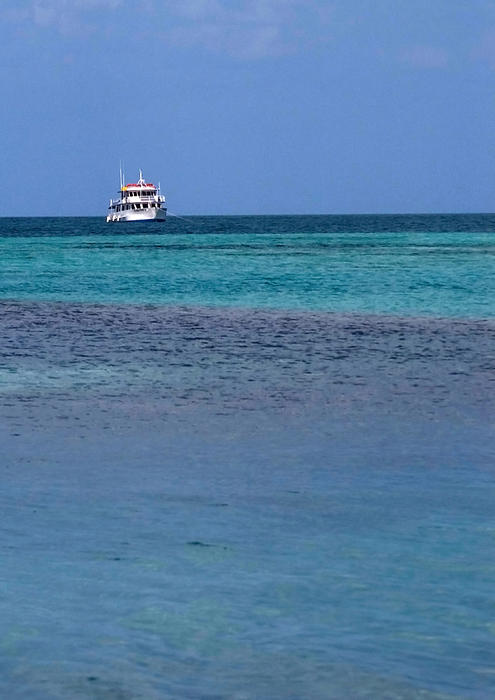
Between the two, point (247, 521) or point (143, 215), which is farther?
point (143, 215)

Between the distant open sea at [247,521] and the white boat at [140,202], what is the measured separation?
118887mm

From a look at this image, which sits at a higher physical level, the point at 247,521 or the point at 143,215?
the point at 143,215

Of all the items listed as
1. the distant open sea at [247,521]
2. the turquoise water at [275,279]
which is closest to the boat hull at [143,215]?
the turquoise water at [275,279]

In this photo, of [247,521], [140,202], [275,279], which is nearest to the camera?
[247,521]

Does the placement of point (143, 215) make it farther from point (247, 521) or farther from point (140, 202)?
point (247, 521)

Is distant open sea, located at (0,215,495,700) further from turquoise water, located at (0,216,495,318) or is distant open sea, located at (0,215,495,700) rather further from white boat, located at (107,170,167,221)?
white boat, located at (107,170,167,221)

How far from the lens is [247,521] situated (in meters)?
8.33

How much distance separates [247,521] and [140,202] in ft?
436

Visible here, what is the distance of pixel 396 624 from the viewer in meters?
6.19

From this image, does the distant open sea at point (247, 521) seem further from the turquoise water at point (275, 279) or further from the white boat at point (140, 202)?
the white boat at point (140, 202)

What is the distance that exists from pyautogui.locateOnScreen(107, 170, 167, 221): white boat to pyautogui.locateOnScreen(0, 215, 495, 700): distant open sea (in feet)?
390

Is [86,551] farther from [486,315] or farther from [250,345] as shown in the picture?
[486,315]

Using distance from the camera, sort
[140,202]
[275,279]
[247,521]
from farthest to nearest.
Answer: [140,202], [275,279], [247,521]

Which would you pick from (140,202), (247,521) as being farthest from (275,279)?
(140,202)
